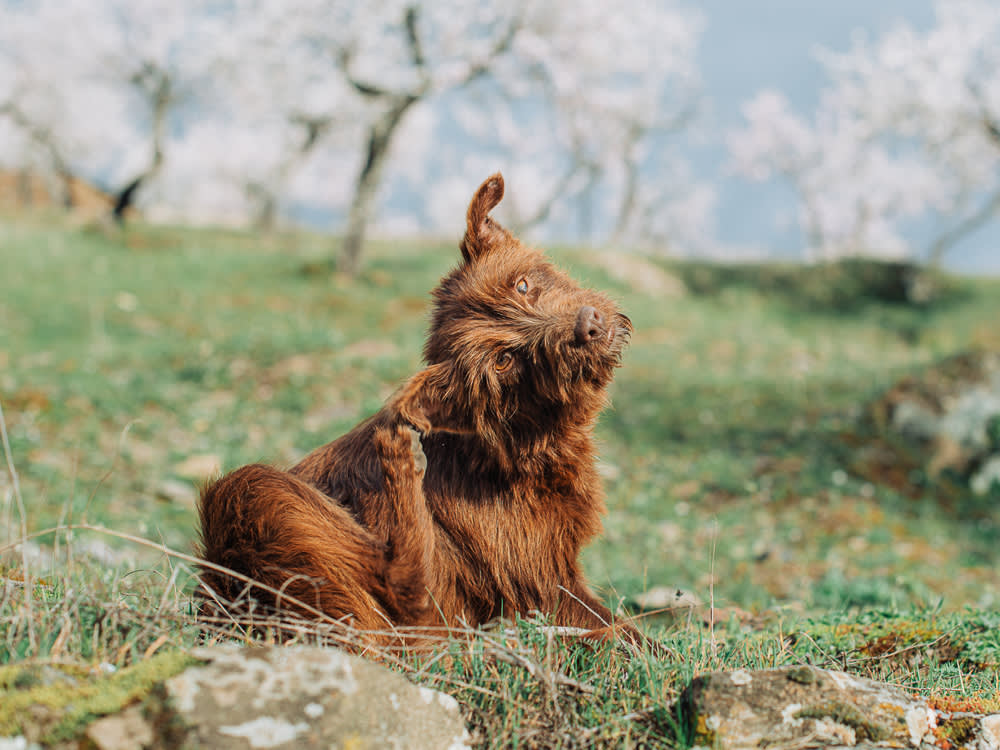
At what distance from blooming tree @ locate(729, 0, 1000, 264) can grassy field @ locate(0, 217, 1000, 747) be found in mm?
12060

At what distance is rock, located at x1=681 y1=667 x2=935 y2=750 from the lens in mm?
1953

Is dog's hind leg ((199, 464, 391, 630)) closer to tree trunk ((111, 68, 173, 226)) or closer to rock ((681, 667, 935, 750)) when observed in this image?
rock ((681, 667, 935, 750))

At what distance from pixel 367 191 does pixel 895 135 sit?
2556 centimetres

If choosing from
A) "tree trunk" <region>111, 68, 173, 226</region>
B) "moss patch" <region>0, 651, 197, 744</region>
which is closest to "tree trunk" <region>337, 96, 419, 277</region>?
"tree trunk" <region>111, 68, 173, 226</region>

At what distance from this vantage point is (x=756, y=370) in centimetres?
1312

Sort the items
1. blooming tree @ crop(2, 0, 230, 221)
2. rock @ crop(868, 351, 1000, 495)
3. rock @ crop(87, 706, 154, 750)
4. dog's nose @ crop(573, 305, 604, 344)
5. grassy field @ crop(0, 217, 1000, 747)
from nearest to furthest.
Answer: rock @ crop(87, 706, 154, 750), grassy field @ crop(0, 217, 1000, 747), dog's nose @ crop(573, 305, 604, 344), rock @ crop(868, 351, 1000, 495), blooming tree @ crop(2, 0, 230, 221)

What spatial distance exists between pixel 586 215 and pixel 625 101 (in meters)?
12.8

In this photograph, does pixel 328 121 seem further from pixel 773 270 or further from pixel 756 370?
pixel 756 370

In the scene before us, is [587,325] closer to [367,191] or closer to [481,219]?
[481,219]

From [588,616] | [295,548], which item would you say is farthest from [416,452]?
[588,616]

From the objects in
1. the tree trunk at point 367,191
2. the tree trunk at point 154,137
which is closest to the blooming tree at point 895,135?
the tree trunk at point 367,191

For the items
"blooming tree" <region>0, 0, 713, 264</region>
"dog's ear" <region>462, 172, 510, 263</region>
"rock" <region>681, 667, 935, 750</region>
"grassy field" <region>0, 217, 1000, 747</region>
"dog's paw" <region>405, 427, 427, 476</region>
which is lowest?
"grassy field" <region>0, 217, 1000, 747</region>

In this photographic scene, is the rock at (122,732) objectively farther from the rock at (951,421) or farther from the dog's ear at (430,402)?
the rock at (951,421)

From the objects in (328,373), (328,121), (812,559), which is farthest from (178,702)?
(328,121)
